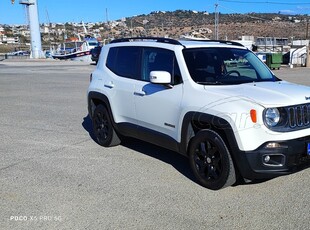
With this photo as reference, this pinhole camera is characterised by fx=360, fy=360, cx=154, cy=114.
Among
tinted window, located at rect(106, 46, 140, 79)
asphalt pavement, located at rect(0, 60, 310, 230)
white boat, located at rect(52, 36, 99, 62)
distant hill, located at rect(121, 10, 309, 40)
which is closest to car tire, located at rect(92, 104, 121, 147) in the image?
asphalt pavement, located at rect(0, 60, 310, 230)

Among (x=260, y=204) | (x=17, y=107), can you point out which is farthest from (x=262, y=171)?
(x=17, y=107)

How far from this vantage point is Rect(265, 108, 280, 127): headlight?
3.89 meters

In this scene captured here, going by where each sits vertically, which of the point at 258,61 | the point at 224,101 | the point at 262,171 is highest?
the point at 258,61

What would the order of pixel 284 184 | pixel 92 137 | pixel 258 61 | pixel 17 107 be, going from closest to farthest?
pixel 284 184
pixel 258 61
pixel 92 137
pixel 17 107

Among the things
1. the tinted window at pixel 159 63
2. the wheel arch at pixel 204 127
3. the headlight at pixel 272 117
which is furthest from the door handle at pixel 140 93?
the headlight at pixel 272 117

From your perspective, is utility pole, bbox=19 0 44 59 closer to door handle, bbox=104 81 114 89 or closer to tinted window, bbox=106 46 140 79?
tinted window, bbox=106 46 140 79

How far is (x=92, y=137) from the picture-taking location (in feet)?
23.2

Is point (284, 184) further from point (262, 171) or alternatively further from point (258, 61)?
point (258, 61)

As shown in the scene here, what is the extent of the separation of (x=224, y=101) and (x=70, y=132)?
13.9 feet

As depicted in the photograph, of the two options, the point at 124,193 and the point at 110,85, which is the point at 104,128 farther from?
the point at 124,193

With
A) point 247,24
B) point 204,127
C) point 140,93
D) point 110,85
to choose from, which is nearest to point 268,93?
point 204,127

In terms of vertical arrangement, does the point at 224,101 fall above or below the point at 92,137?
above

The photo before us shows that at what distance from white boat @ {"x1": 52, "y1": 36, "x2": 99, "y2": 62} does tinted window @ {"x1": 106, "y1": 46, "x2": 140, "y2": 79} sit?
40.2 m

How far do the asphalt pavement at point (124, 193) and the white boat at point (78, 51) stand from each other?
4068 cm
